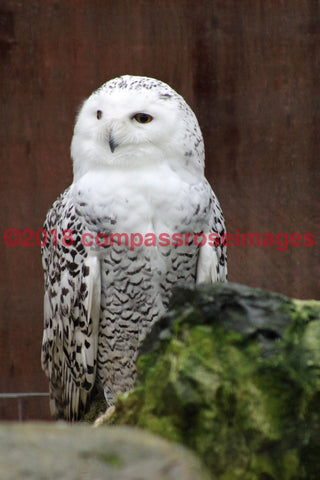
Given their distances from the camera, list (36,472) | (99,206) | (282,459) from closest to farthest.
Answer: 1. (36,472)
2. (282,459)
3. (99,206)

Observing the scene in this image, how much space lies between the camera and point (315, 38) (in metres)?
2.52

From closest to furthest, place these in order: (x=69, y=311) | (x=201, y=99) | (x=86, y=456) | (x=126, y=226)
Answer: (x=86, y=456) < (x=126, y=226) < (x=69, y=311) < (x=201, y=99)

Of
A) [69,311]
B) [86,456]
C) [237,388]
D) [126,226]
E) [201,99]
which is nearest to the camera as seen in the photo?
[86,456]

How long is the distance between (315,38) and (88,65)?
839 millimetres

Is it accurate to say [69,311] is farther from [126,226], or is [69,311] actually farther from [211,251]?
[211,251]

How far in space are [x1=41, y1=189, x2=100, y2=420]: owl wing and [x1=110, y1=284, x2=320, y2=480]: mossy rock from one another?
69 centimetres

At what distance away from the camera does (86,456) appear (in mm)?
775

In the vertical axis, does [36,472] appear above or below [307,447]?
above

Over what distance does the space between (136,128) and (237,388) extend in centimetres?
90

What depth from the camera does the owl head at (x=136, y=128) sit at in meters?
1.80

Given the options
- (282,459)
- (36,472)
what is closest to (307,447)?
(282,459)

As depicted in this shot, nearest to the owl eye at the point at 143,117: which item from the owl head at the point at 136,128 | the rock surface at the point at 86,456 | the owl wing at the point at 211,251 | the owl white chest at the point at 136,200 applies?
the owl head at the point at 136,128

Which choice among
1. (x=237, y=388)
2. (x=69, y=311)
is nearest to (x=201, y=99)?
(x=69, y=311)

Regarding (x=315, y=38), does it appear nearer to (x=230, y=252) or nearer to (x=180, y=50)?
(x=180, y=50)
